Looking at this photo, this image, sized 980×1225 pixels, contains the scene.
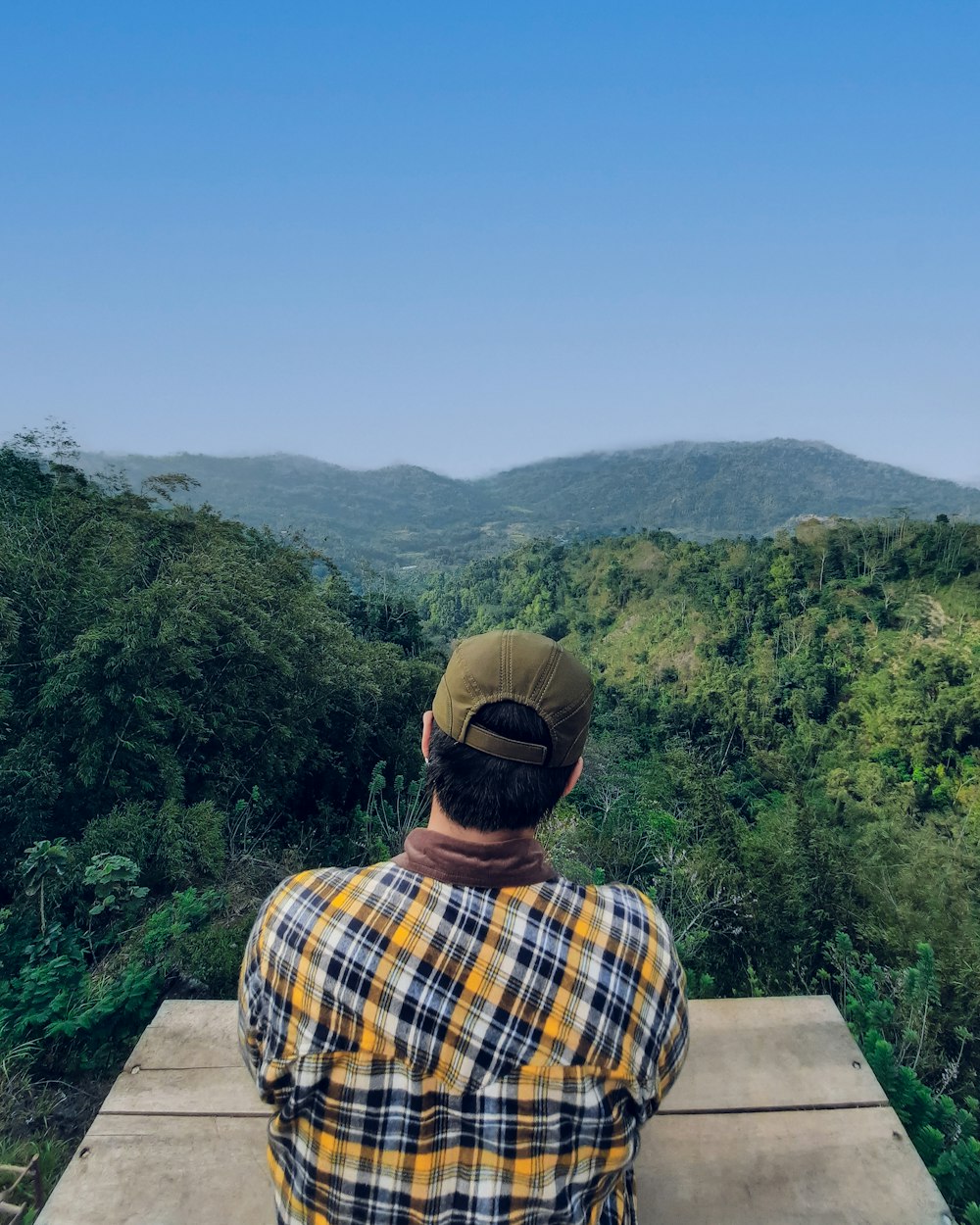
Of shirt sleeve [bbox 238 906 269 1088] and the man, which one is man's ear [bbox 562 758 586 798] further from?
shirt sleeve [bbox 238 906 269 1088]

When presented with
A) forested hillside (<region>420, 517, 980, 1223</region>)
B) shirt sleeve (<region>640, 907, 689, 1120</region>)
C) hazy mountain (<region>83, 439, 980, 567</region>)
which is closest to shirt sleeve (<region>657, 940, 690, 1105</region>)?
shirt sleeve (<region>640, 907, 689, 1120</region>)

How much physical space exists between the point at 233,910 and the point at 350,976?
12.6 feet

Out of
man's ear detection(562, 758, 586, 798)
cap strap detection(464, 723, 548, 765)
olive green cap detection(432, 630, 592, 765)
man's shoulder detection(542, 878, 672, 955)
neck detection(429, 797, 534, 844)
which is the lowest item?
man's shoulder detection(542, 878, 672, 955)

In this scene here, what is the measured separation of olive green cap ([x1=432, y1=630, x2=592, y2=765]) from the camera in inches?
38.1

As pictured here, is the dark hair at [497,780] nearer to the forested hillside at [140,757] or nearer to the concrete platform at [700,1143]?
the concrete platform at [700,1143]

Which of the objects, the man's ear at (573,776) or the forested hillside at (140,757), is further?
the forested hillside at (140,757)

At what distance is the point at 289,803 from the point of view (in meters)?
11.1

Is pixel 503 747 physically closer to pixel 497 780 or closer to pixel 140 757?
pixel 497 780

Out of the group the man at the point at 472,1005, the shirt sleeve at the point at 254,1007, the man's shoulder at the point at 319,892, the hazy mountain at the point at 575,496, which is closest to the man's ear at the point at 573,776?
the man at the point at 472,1005

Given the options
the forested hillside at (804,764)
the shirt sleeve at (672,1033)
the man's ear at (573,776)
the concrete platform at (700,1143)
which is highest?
the man's ear at (573,776)

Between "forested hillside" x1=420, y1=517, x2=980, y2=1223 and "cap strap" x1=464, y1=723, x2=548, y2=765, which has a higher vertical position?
"cap strap" x1=464, y1=723, x2=548, y2=765

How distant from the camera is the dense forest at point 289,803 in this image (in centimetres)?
263

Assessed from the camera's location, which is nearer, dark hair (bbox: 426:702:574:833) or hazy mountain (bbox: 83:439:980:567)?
dark hair (bbox: 426:702:574:833)

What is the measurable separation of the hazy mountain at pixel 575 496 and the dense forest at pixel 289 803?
75.7m
